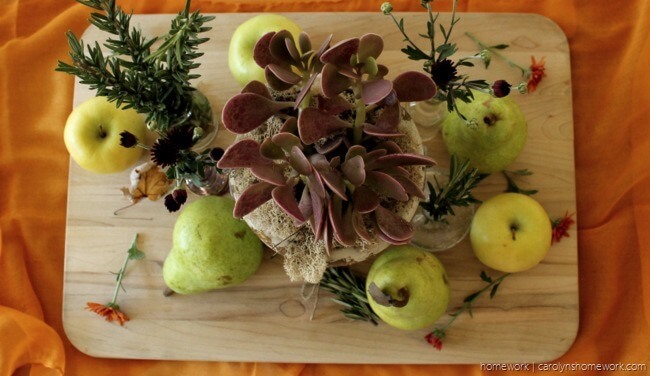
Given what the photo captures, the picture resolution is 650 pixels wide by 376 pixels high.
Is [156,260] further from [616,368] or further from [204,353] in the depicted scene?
[616,368]

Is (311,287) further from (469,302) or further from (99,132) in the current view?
(99,132)

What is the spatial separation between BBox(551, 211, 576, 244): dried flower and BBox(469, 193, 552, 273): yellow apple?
0.04 metres

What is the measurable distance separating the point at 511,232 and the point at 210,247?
1.17 ft

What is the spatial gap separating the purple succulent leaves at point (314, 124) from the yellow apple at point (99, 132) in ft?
1.05

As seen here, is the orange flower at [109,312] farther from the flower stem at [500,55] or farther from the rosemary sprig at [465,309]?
the flower stem at [500,55]

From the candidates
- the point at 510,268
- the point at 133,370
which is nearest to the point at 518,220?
the point at 510,268

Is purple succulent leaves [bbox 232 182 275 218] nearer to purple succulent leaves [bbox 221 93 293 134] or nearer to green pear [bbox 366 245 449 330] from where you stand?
purple succulent leaves [bbox 221 93 293 134]

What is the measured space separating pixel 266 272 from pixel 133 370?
228 mm

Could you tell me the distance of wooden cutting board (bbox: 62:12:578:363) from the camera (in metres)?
0.75

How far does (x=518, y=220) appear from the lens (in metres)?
0.71

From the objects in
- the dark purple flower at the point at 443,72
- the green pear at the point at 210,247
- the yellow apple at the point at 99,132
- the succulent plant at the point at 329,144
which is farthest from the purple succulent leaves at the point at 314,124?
the yellow apple at the point at 99,132

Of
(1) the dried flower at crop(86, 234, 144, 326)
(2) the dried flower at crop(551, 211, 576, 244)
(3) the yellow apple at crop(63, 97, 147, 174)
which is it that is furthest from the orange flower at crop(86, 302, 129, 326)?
(2) the dried flower at crop(551, 211, 576, 244)

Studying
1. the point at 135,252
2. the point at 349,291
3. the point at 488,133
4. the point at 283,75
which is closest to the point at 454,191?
the point at 488,133

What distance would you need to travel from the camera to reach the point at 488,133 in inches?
26.9
